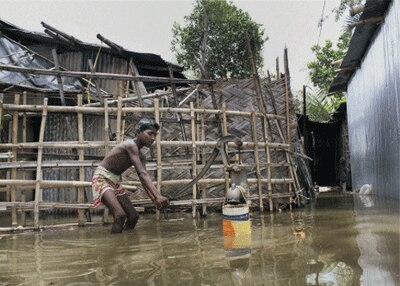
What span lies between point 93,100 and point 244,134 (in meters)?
3.90

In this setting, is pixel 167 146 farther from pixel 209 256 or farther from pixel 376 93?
pixel 376 93

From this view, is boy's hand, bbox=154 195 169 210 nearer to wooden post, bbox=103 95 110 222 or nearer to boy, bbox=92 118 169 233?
boy, bbox=92 118 169 233

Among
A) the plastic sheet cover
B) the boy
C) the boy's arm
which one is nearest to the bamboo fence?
the boy

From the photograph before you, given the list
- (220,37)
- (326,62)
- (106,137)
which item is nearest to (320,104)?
(326,62)

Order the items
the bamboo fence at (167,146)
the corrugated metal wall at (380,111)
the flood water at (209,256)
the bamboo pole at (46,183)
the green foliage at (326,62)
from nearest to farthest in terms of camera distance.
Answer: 1. the flood water at (209,256)
2. the bamboo pole at (46,183)
3. the bamboo fence at (167,146)
4. the corrugated metal wall at (380,111)
5. the green foliage at (326,62)

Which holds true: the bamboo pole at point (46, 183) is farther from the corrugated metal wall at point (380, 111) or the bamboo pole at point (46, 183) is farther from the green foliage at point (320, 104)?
the green foliage at point (320, 104)

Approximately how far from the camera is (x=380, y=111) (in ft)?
28.9

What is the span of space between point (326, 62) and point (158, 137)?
1695 cm

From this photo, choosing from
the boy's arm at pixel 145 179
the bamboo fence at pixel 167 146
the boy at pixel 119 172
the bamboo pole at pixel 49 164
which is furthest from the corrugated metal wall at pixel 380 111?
the bamboo pole at pixel 49 164

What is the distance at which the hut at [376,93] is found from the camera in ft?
24.4

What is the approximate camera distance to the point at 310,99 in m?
23.1

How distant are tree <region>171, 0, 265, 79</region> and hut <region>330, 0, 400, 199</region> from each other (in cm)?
961

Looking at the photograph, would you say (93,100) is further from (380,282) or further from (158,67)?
Result: (380,282)

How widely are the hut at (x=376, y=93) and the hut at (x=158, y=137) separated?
177cm
